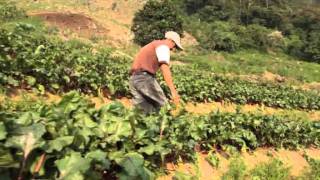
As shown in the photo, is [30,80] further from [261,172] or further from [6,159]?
[6,159]

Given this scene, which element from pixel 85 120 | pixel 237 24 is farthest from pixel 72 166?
pixel 237 24

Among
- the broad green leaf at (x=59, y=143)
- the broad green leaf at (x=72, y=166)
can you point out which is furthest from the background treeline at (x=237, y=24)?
the broad green leaf at (x=72, y=166)

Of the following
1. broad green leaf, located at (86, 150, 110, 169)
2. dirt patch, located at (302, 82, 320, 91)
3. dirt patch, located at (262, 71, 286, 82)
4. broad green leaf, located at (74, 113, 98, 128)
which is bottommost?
dirt patch, located at (302, 82, 320, 91)

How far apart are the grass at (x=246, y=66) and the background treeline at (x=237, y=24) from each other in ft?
7.64

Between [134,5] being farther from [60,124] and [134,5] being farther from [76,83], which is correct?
[60,124]

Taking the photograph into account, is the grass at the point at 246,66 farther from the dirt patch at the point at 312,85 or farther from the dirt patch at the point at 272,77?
the dirt patch at the point at 312,85

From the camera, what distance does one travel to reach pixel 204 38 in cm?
4350

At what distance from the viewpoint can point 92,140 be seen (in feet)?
14.2

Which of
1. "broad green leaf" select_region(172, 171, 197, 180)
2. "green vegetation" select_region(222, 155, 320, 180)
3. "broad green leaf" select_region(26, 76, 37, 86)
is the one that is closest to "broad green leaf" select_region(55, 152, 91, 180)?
"broad green leaf" select_region(172, 171, 197, 180)

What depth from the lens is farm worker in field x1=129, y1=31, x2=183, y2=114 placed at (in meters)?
7.00

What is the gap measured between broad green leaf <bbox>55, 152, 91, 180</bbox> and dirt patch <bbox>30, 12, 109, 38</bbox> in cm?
2922

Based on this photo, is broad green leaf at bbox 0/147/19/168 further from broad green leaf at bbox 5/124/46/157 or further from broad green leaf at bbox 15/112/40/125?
broad green leaf at bbox 15/112/40/125

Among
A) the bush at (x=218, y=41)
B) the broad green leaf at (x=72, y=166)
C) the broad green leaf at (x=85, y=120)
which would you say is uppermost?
the broad green leaf at (x=85, y=120)

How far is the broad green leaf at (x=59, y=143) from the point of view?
11.8 ft
